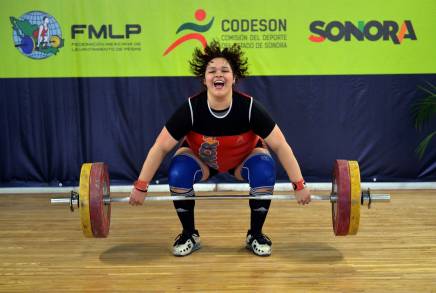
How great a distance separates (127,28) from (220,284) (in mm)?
2225

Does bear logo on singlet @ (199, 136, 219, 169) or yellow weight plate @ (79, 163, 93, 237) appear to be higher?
bear logo on singlet @ (199, 136, 219, 169)

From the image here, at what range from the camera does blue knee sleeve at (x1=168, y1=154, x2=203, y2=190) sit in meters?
2.09

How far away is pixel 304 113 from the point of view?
11.3 feet

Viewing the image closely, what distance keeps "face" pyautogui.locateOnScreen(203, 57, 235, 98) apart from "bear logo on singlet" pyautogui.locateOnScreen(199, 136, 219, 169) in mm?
223

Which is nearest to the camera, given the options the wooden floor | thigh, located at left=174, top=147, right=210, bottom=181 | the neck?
the wooden floor

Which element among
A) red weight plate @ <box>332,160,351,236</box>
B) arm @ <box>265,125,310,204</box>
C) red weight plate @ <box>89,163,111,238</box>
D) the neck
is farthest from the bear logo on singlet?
red weight plate @ <box>332,160,351,236</box>

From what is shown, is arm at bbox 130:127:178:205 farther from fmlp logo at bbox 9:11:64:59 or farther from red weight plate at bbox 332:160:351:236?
fmlp logo at bbox 9:11:64:59

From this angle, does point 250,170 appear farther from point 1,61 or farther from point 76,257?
point 1,61

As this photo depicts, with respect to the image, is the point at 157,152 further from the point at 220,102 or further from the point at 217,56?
the point at 217,56

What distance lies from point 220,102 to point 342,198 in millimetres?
717

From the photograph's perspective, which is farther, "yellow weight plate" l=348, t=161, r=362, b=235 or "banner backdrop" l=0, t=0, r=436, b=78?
"banner backdrop" l=0, t=0, r=436, b=78

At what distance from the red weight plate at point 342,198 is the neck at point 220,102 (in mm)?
606

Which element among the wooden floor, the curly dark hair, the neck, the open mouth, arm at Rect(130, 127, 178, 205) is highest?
the curly dark hair

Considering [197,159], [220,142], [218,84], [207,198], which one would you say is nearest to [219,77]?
[218,84]
